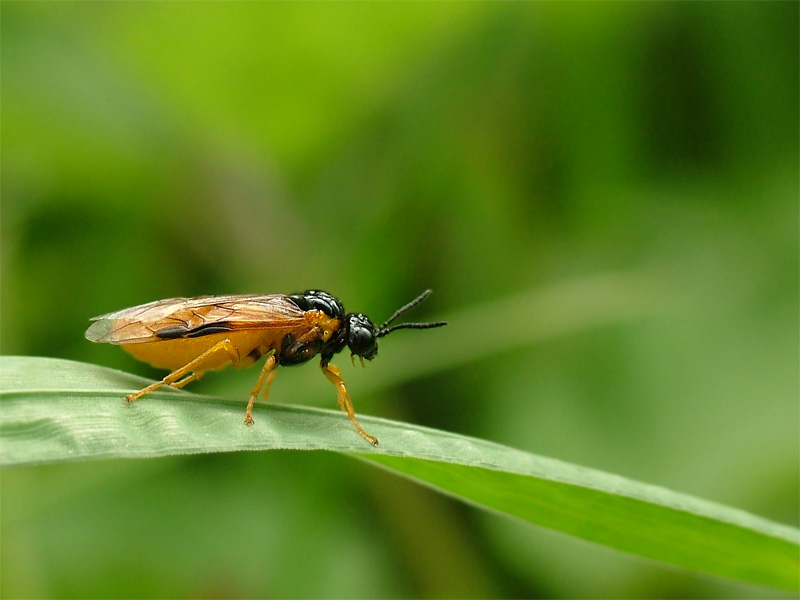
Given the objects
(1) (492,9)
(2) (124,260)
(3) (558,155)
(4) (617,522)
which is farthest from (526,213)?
(4) (617,522)

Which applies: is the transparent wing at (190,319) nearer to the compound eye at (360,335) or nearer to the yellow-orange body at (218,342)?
the yellow-orange body at (218,342)

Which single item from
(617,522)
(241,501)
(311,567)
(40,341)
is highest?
(40,341)

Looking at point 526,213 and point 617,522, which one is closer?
point 617,522

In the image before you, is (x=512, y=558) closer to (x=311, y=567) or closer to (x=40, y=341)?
(x=311, y=567)

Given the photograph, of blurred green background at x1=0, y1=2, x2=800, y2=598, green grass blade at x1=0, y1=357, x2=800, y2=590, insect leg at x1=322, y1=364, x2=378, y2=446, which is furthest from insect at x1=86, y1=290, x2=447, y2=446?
blurred green background at x1=0, y1=2, x2=800, y2=598

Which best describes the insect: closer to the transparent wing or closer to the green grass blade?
the transparent wing

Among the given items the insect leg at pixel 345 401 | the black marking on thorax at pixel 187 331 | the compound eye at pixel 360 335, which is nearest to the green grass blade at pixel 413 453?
the insect leg at pixel 345 401
